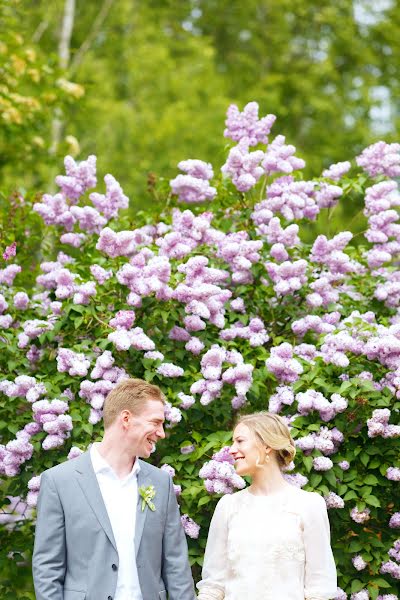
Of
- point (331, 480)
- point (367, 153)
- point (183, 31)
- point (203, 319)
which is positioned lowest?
point (331, 480)

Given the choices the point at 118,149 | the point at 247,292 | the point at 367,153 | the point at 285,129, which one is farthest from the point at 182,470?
the point at 285,129

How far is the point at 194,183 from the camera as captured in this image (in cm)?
634

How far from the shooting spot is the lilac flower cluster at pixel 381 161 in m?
6.49

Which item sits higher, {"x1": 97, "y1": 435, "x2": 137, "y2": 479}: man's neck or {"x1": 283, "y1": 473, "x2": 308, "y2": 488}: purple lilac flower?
{"x1": 283, "y1": 473, "x2": 308, "y2": 488}: purple lilac flower

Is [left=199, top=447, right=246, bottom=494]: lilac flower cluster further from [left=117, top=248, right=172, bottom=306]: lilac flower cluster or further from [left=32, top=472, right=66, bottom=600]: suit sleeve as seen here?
[left=32, top=472, right=66, bottom=600]: suit sleeve

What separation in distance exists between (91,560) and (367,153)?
3.51 meters

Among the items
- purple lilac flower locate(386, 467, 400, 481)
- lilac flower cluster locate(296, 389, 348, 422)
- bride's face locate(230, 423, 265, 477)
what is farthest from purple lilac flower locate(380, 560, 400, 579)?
bride's face locate(230, 423, 265, 477)

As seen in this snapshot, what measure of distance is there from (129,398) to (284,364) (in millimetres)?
1470

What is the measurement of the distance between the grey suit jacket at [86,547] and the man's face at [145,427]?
0.49 feet

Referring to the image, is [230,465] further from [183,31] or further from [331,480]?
[183,31]

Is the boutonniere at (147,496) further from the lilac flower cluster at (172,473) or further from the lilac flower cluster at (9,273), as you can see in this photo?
the lilac flower cluster at (9,273)

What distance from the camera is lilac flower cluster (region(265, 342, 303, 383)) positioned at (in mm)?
5332

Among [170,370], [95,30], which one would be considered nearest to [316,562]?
[170,370]

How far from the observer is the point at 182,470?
5.34 meters
